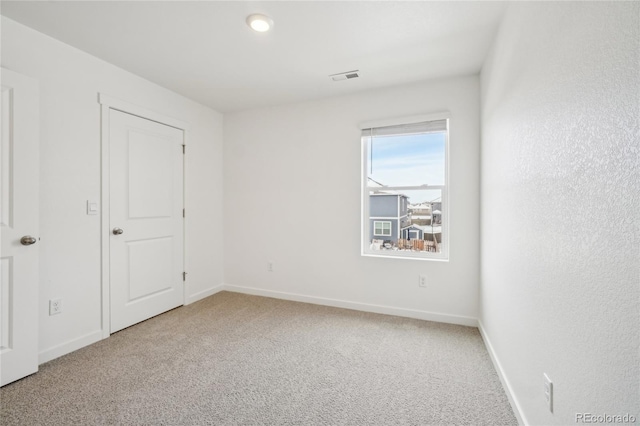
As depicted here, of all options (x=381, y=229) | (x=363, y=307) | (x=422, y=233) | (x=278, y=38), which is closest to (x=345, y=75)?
(x=278, y=38)

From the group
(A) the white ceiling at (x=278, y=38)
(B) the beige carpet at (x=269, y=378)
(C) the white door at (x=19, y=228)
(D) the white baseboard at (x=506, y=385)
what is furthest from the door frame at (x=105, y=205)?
(D) the white baseboard at (x=506, y=385)

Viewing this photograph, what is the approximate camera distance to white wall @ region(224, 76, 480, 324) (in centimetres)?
285

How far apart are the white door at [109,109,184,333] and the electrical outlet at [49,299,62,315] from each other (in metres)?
0.41

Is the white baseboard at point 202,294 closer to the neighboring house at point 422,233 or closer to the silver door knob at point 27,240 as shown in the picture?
the silver door knob at point 27,240

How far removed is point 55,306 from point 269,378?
1.80m

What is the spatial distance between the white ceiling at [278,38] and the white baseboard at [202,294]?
8.09 feet

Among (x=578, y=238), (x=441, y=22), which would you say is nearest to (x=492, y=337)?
(x=578, y=238)

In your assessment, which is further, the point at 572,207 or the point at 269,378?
the point at 269,378

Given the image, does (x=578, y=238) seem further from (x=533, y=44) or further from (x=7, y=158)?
(x=7, y=158)

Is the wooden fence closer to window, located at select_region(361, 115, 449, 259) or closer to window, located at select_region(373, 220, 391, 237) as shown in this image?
window, located at select_region(361, 115, 449, 259)

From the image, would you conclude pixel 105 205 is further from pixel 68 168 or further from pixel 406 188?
pixel 406 188

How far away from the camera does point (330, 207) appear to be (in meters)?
3.42

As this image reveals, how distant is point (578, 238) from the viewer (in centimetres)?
97

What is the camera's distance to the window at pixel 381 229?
324 cm
